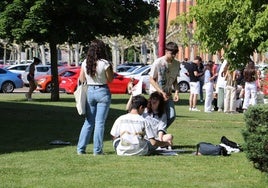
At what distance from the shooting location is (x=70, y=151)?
11.5 metres

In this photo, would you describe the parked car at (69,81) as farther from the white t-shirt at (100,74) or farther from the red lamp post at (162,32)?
the white t-shirt at (100,74)

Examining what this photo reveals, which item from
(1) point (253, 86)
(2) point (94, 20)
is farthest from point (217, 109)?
(2) point (94, 20)

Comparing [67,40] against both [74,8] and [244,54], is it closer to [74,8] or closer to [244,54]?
[74,8]

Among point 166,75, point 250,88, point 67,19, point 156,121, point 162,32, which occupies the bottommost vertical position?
point 250,88

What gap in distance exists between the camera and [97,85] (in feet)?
35.6

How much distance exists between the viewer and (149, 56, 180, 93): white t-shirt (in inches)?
468

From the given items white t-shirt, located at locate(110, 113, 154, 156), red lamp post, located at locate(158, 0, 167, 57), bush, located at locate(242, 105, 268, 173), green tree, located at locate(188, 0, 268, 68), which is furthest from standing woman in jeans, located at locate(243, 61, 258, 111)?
bush, located at locate(242, 105, 268, 173)

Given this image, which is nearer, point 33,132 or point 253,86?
point 33,132

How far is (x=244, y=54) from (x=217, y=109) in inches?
370

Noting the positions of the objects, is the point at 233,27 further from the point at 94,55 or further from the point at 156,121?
the point at 94,55

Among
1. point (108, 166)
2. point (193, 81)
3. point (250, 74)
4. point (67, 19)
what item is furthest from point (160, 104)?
point (67, 19)

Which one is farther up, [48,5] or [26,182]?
[48,5]

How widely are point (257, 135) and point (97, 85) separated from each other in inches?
142

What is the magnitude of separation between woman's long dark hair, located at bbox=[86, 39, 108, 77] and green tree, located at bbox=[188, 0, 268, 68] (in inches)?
142
